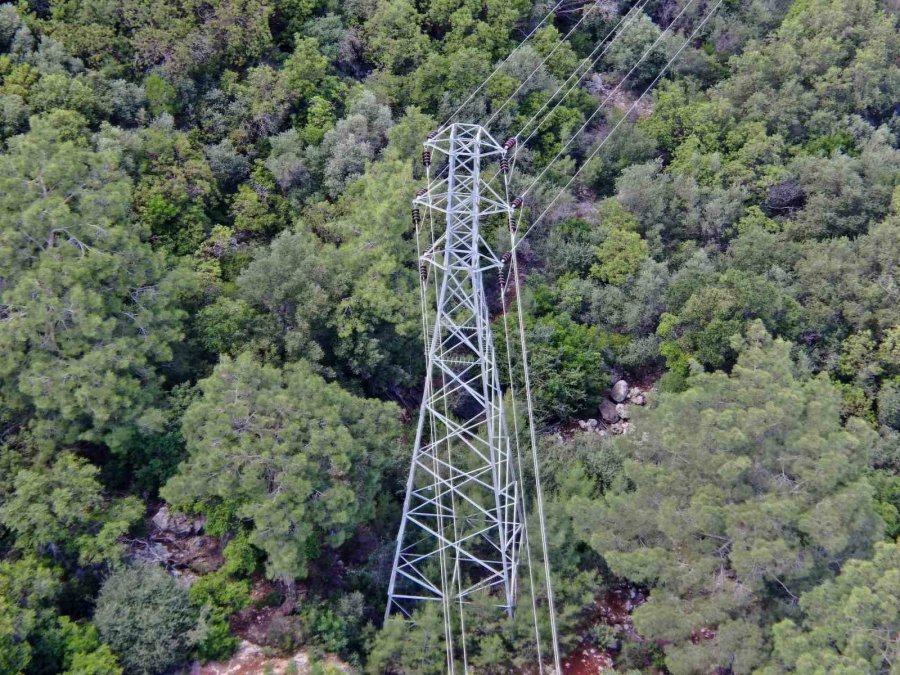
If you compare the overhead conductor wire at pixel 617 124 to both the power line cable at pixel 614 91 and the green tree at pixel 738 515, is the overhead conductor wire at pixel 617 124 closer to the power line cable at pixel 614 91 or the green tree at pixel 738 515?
the power line cable at pixel 614 91

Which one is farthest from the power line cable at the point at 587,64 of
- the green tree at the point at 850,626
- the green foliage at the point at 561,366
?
the green tree at the point at 850,626

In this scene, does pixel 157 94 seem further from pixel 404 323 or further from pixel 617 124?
pixel 617 124

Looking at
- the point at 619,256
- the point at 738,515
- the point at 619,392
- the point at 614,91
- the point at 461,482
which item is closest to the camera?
the point at 738,515

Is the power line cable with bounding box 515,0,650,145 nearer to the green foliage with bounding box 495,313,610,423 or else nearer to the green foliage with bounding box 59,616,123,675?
the green foliage with bounding box 495,313,610,423

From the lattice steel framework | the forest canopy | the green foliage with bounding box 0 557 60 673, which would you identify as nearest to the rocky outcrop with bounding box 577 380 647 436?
the forest canopy

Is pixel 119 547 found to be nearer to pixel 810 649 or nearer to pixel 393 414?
pixel 393 414

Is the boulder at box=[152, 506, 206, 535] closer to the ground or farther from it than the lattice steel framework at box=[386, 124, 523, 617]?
closer to the ground

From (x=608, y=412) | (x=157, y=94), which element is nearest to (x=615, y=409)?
(x=608, y=412)
